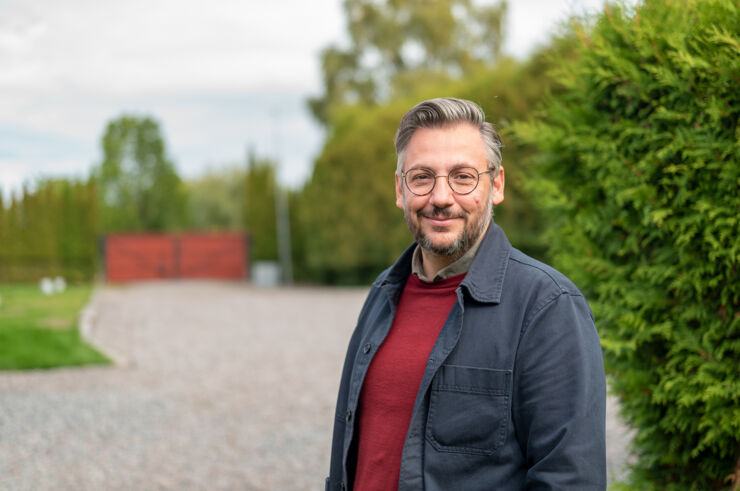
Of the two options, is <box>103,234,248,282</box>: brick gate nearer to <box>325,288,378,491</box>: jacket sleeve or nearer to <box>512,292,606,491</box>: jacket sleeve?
<box>325,288,378,491</box>: jacket sleeve

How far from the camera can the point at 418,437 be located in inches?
70.7

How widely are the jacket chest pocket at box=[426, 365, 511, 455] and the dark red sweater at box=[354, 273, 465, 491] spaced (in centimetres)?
11

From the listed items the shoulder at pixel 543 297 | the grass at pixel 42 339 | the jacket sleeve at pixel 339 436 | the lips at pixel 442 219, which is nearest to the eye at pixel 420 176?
the lips at pixel 442 219

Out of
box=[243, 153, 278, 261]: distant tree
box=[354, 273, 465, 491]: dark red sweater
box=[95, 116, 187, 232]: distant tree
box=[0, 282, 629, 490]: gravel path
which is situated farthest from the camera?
box=[95, 116, 187, 232]: distant tree

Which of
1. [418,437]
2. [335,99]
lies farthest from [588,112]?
[335,99]

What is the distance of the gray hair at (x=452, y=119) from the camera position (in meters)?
1.91

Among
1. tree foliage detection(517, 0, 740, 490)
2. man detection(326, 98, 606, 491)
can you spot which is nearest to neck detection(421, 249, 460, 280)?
man detection(326, 98, 606, 491)

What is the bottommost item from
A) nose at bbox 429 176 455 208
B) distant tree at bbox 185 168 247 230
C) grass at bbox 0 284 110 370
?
grass at bbox 0 284 110 370

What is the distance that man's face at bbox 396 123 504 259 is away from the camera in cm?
192

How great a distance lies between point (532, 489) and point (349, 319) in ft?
44.0

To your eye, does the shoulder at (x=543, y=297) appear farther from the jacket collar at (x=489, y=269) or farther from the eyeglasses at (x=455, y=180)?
the eyeglasses at (x=455, y=180)

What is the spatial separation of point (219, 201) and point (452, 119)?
5169 centimetres

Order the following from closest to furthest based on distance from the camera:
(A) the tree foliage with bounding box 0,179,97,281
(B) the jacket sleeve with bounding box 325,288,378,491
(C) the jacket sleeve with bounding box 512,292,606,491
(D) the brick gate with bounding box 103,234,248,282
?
(C) the jacket sleeve with bounding box 512,292,606,491 → (B) the jacket sleeve with bounding box 325,288,378,491 → (A) the tree foliage with bounding box 0,179,97,281 → (D) the brick gate with bounding box 103,234,248,282

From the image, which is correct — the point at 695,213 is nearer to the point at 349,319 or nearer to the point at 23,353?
the point at 23,353
